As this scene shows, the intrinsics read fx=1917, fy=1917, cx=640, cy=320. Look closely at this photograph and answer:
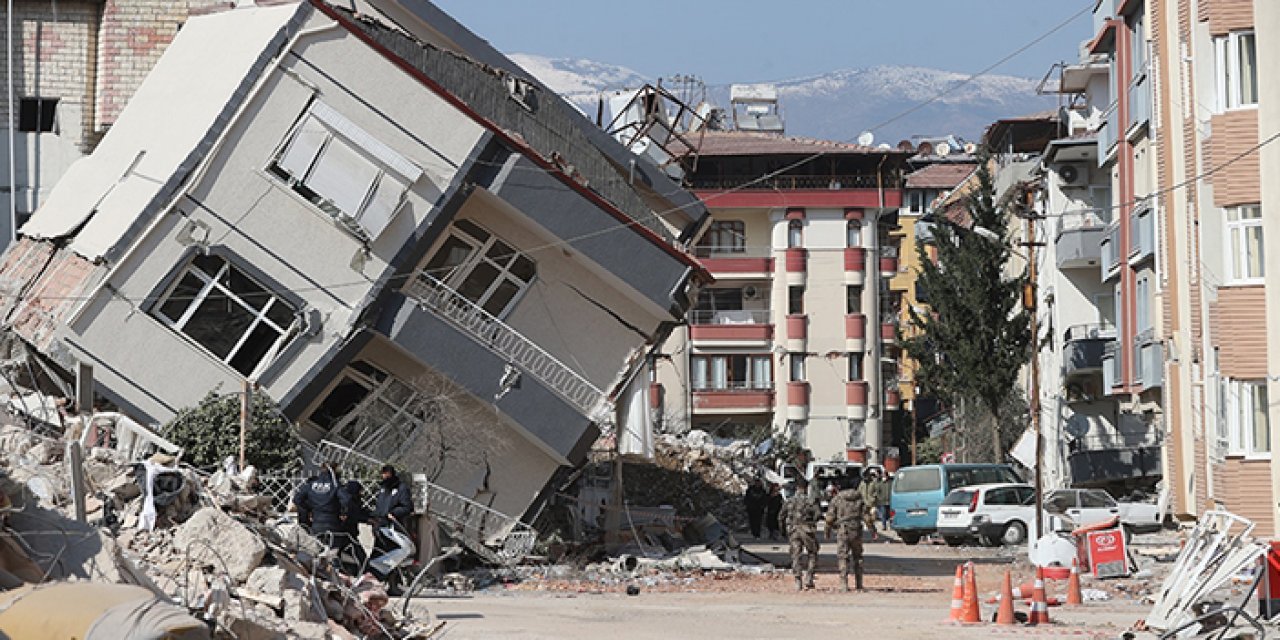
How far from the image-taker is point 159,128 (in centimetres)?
3138

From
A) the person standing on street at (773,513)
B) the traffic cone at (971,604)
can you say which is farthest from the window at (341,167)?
the person standing on street at (773,513)

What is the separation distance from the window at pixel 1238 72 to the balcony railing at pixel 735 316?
46.2 metres

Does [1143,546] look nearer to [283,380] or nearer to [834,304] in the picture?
[283,380]

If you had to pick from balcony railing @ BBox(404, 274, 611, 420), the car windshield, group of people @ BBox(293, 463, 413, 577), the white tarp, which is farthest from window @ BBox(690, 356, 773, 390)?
group of people @ BBox(293, 463, 413, 577)

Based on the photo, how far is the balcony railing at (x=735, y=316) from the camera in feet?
254

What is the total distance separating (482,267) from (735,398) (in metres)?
45.5

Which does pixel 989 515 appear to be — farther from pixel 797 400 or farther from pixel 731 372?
pixel 731 372

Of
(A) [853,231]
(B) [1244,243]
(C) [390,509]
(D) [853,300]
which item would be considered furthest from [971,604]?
(D) [853,300]

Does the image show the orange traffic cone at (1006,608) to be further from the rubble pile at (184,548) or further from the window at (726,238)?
the window at (726,238)

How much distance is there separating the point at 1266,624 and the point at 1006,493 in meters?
24.7

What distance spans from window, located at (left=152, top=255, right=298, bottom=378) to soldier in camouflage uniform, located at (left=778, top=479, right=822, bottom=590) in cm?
851

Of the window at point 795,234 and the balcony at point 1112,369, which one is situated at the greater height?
the window at point 795,234

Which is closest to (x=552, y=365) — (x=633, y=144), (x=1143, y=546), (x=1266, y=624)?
(x=633, y=144)

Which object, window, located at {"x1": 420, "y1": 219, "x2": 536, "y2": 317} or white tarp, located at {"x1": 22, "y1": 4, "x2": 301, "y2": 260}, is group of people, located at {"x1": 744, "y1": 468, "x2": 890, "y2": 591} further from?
white tarp, located at {"x1": 22, "y1": 4, "x2": 301, "y2": 260}
